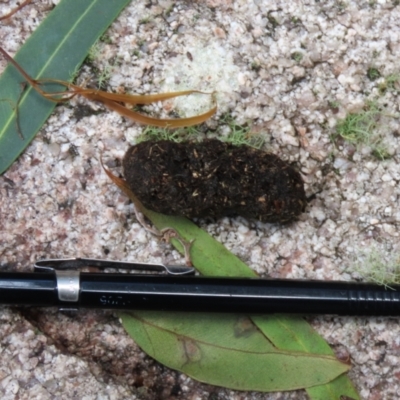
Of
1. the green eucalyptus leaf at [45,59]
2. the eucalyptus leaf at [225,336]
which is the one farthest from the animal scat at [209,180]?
the green eucalyptus leaf at [45,59]

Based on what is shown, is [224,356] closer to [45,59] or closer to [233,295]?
[233,295]

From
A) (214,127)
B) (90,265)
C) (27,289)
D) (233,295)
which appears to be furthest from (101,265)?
(214,127)

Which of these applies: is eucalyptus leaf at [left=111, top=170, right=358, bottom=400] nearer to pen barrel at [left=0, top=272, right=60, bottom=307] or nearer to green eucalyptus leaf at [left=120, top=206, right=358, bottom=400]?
green eucalyptus leaf at [left=120, top=206, right=358, bottom=400]

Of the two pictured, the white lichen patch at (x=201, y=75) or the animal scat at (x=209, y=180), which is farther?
the white lichen patch at (x=201, y=75)

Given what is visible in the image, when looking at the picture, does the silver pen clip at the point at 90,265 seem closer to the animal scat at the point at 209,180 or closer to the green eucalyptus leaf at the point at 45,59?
the animal scat at the point at 209,180

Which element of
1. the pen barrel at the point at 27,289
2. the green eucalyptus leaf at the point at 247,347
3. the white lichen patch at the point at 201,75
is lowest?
the green eucalyptus leaf at the point at 247,347

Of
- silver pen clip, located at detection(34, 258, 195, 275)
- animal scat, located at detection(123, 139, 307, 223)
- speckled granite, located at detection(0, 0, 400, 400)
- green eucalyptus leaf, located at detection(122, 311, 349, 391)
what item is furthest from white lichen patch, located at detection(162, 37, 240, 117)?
green eucalyptus leaf, located at detection(122, 311, 349, 391)

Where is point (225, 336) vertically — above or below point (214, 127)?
below
